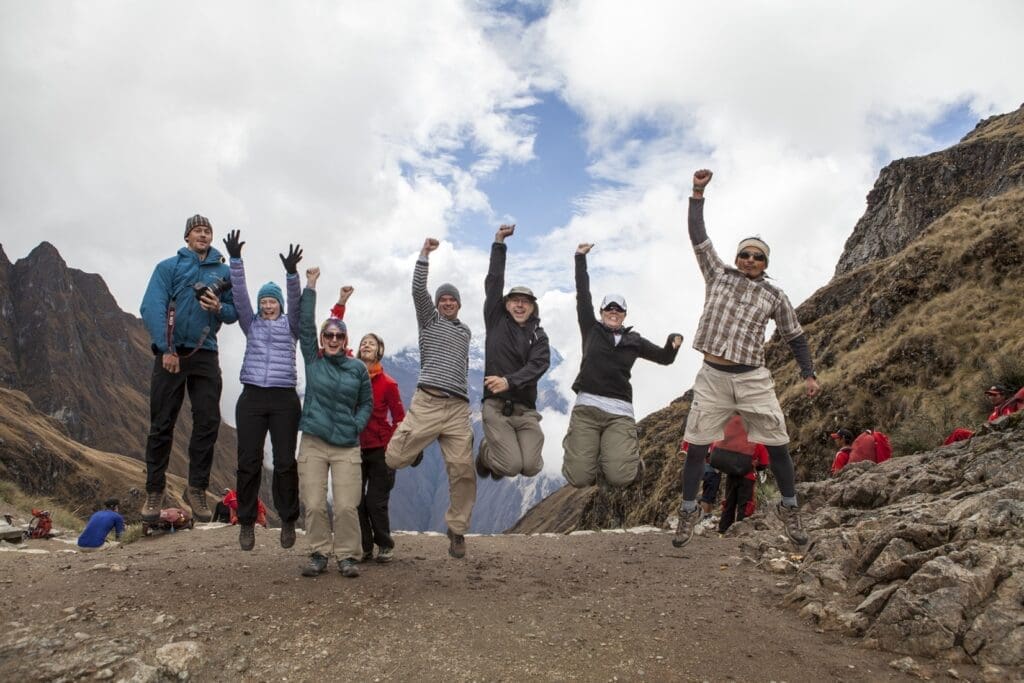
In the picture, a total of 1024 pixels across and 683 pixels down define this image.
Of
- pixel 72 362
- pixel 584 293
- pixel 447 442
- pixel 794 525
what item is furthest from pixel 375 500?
pixel 72 362

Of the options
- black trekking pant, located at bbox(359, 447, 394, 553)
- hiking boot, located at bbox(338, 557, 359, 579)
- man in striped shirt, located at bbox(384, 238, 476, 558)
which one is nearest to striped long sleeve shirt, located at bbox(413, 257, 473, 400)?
man in striped shirt, located at bbox(384, 238, 476, 558)

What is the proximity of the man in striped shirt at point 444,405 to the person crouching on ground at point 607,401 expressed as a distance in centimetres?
142

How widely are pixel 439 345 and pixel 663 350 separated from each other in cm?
274

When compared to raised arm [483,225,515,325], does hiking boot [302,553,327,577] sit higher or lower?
lower

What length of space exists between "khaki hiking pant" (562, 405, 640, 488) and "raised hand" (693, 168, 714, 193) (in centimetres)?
289

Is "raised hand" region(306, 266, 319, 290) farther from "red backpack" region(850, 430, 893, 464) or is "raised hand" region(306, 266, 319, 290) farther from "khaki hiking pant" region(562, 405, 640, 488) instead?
"red backpack" region(850, 430, 893, 464)

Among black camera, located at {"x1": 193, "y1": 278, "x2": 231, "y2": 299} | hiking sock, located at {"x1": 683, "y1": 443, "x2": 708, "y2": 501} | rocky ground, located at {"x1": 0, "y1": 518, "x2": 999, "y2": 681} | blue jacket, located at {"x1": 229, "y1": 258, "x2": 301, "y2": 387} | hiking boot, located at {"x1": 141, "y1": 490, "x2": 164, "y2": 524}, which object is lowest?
rocky ground, located at {"x1": 0, "y1": 518, "x2": 999, "y2": 681}

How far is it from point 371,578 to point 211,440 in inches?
98.9

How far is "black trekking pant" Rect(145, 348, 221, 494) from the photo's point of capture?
7.54 meters

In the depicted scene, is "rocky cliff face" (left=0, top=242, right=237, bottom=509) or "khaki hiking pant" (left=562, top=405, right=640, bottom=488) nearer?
"khaki hiking pant" (left=562, top=405, right=640, bottom=488)

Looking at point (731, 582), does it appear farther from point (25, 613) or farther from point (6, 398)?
point (6, 398)

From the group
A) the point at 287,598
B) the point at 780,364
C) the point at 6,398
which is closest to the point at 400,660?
the point at 287,598

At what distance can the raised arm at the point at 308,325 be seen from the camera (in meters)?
7.41

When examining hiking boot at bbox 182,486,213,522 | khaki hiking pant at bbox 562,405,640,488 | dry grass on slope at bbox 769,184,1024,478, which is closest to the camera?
hiking boot at bbox 182,486,213,522
